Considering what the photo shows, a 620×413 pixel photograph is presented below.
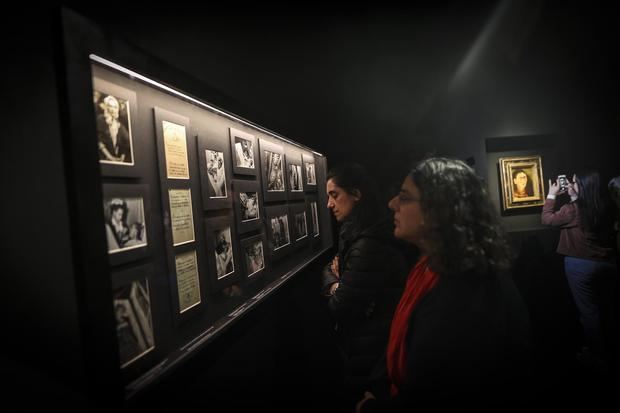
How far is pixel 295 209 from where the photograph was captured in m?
3.43

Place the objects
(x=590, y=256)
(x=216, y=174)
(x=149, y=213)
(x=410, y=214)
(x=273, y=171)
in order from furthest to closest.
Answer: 1. (x=590, y=256)
2. (x=273, y=171)
3. (x=216, y=174)
4. (x=410, y=214)
5. (x=149, y=213)

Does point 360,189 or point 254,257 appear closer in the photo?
point 254,257

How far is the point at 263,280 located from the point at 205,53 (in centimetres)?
153

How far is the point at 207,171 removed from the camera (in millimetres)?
1855

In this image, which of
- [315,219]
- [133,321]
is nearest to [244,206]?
[133,321]

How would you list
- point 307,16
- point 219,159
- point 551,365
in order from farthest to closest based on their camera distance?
point 551,365 < point 307,16 < point 219,159

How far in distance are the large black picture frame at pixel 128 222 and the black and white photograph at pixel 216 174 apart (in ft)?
1.72

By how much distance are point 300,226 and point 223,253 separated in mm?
1629

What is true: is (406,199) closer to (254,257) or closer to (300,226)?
(254,257)

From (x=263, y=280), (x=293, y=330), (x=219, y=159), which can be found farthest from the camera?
(x=293, y=330)

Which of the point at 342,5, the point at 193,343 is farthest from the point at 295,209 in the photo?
the point at 193,343

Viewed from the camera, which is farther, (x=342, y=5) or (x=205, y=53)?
(x=342, y=5)

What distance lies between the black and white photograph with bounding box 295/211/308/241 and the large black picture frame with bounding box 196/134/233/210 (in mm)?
1405

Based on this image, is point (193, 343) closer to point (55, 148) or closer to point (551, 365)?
point (55, 148)
